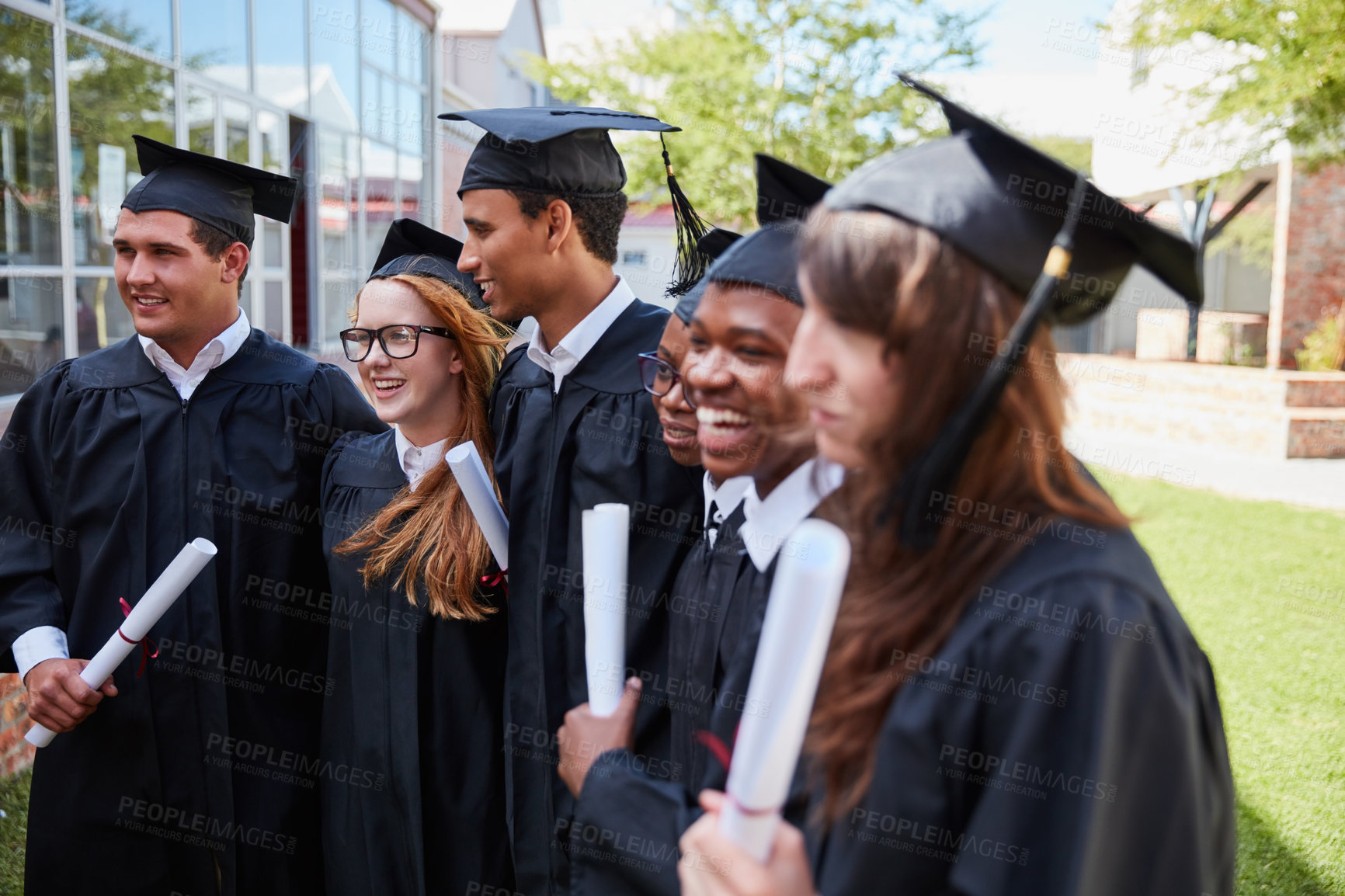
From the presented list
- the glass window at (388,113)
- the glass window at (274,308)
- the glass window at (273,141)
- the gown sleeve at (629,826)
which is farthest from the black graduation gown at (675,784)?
the glass window at (388,113)

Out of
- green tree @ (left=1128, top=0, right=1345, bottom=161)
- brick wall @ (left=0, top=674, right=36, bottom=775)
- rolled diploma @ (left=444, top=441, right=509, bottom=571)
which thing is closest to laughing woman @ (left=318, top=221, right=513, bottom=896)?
rolled diploma @ (left=444, top=441, right=509, bottom=571)

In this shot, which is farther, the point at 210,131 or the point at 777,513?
the point at 210,131

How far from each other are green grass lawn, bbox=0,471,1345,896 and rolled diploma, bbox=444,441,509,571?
1.45 meters

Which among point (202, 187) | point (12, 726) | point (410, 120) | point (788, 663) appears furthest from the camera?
point (410, 120)

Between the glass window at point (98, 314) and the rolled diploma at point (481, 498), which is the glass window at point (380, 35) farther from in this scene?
the rolled diploma at point (481, 498)

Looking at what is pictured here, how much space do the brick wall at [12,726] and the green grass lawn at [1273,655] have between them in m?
4.19

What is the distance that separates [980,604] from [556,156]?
1.96 meters

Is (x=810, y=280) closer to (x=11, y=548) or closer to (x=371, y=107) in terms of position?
(x=11, y=548)

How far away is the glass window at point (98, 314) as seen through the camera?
708 cm

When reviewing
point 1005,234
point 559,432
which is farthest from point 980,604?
point 559,432

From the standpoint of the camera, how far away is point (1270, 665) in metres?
5.85

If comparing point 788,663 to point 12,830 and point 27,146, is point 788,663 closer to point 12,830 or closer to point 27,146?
point 12,830

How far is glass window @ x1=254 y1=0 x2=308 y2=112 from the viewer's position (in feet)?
34.8

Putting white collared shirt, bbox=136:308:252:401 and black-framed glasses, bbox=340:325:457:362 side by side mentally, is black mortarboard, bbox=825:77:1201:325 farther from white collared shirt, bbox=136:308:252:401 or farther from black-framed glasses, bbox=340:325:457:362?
white collared shirt, bbox=136:308:252:401
